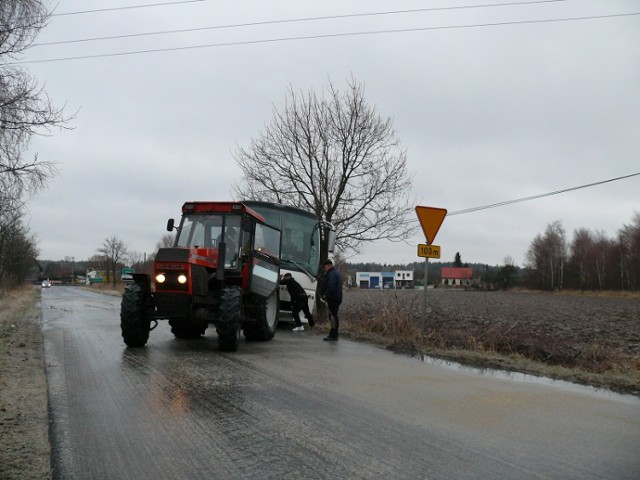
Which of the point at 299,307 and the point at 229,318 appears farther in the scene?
the point at 299,307

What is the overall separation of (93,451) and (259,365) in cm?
415

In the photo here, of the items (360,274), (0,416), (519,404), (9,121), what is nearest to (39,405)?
(0,416)

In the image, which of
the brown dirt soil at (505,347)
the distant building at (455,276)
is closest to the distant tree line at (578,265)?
the distant building at (455,276)

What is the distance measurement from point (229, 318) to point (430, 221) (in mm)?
4710

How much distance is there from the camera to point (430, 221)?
11.4 meters

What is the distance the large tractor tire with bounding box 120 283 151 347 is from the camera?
980 centimetres

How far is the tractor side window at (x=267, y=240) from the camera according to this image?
37.8 ft

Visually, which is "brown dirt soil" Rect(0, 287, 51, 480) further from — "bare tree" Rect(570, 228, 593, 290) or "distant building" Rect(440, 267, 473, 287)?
"distant building" Rect(440, 267, 473, 287)

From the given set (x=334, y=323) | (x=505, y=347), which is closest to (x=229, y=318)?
(x=334, y=323)

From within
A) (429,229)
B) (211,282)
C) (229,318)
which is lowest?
(229,318)

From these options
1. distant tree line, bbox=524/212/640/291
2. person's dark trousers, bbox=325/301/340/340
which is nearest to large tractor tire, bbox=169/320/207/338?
person's dark trousers, bbox=325/301/340/340

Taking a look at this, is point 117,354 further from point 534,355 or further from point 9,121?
point 534,355

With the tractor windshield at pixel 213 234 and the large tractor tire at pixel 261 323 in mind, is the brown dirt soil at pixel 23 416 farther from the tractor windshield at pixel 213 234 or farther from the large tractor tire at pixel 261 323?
the large tractor tire at pixel 261 323

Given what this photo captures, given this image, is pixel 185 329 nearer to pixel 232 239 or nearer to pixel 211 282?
pixel 211 282
